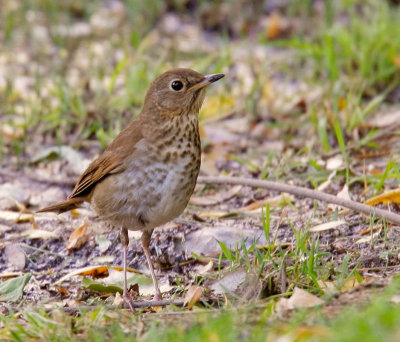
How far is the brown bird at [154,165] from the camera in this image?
14.8 feet

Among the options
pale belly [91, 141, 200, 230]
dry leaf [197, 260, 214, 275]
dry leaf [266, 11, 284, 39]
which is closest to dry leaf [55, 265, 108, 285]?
pale belly [91, 141, 200, 230]

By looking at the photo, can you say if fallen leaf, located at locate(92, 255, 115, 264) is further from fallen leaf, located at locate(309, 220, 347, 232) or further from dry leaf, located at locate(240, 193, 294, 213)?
fallen leaf, located at locate(309, 220, 347, 232)

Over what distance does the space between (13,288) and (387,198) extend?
2.34 meters

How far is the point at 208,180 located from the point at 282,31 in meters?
4.21

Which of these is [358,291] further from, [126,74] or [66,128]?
[126,74]

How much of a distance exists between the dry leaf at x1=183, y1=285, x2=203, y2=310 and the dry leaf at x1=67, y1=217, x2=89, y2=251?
128 cm

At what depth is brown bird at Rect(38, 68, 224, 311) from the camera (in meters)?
4.51

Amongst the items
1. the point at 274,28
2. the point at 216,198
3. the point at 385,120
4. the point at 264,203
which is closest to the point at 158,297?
the point at 264,203

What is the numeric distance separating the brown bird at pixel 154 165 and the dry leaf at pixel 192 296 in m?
0.29

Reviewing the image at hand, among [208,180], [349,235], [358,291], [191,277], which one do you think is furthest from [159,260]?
[358,291]

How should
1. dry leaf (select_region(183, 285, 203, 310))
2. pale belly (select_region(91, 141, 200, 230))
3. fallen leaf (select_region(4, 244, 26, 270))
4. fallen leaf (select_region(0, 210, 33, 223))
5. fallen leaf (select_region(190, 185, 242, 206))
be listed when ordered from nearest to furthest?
dry leaf (select_region(183, 285, 203, 310)) → pale belly (select_region(91, 141, 200, 230)) → fallen leaf (select_region(4, 244, 26, 270)) → fallen leaf (select_region(0, 210, 33, 223)) → fallen leaf (select_region(190, 185, 242, 206))

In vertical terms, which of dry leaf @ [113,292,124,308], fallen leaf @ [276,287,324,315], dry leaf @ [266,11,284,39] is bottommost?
dry leaf @ [113,292,124,308]

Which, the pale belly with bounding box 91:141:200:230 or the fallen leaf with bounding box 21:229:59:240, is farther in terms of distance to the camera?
the fallen leaf with bounding box 21:229:59:240

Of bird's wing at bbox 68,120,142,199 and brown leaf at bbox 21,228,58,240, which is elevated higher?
bird's wing at bbox 68,120,142,199
